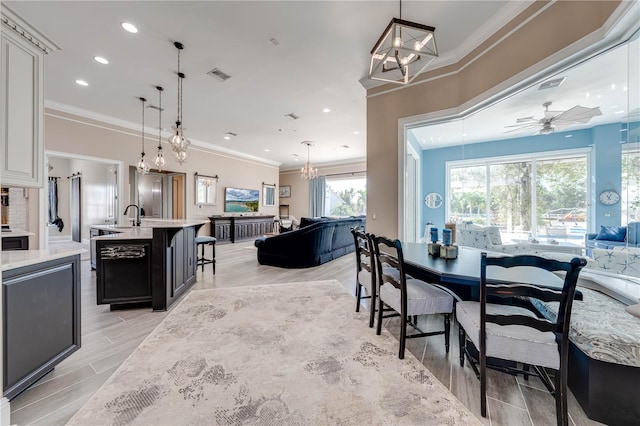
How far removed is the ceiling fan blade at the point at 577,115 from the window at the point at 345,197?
5861mm

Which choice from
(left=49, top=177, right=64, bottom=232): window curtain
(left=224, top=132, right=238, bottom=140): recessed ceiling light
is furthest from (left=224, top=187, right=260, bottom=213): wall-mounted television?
(left=49, top=177, right=64, bottom=232): window curtain

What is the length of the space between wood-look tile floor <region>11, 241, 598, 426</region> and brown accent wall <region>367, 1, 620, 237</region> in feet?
6.94

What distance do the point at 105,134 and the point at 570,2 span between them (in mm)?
8014

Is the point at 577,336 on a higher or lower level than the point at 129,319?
higher

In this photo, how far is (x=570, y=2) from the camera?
6.84 ft

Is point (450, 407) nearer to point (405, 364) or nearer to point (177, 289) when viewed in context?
point (405, 364)

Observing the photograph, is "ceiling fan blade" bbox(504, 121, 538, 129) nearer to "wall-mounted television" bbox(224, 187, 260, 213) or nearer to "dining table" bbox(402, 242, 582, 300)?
"dining table" bbox(402, 242, 582, 300)

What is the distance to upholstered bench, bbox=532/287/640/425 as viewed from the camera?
1402 mm

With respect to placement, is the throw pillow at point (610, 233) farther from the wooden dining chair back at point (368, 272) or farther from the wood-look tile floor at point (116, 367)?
the wooden dining chair back at point (368, 272)

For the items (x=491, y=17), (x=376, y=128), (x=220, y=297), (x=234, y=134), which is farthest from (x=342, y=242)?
(x=491, y=17)

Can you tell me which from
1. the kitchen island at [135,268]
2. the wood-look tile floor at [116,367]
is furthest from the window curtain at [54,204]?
the kitchen island at [135,268]

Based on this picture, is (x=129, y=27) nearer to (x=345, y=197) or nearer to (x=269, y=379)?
(x=269, y=379)

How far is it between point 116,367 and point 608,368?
333cm

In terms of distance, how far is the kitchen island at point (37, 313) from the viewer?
1.47 meters
